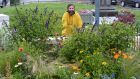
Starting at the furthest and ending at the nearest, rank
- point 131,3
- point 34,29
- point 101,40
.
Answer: point 131,3, point 34,29, point 101,40

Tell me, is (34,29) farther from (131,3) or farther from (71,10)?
(131,3)

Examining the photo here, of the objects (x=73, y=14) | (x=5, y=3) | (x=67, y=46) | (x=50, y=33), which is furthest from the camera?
(x=5, y=3)

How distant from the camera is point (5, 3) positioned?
127 feet

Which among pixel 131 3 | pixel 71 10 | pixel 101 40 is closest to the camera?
pixel 101 40

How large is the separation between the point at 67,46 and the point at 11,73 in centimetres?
95

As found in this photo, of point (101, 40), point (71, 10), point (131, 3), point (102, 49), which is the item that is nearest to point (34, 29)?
point (101, 40)

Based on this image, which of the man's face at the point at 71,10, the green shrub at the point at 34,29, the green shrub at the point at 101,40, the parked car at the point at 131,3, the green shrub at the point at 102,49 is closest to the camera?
the green shrub at the point at 102,49

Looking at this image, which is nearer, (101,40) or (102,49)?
(102,49)

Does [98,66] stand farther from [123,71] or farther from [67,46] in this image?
[67,46]

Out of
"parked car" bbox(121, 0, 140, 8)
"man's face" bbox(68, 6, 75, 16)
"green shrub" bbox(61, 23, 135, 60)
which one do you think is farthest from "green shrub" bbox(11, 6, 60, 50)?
"parked car" bbox(121, 0, 140, 8)

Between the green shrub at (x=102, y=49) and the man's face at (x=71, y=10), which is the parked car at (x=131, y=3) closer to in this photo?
the man's face at (x=71, y=10)

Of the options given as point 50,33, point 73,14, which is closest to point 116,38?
point 50,33

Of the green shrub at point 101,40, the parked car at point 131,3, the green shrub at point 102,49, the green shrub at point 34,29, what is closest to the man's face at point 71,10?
the green shrub at point 34,29

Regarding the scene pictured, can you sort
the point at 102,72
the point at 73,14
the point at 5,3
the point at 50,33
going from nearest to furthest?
the point at 102,72 → the point at 50,33 → the point at 73,14 → the point at 5,3
